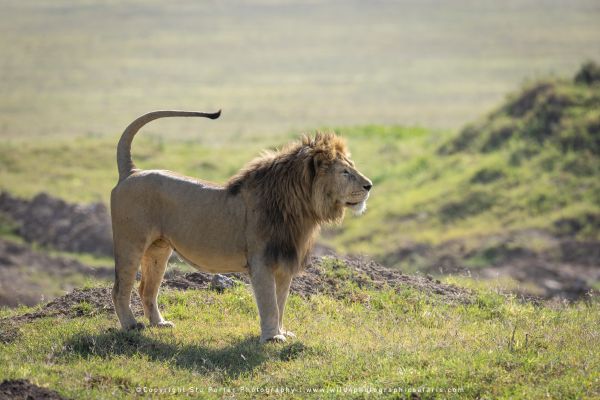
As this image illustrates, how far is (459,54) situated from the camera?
303 ft

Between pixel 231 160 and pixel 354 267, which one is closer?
pixel 354 267

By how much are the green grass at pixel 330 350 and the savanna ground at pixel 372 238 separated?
26 mm

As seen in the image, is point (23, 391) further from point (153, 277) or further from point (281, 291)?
point (281, 291)

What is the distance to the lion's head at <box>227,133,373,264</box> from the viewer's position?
1012 cm

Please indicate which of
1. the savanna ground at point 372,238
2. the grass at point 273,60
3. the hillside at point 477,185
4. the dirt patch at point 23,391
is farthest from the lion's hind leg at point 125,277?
the grass at point 273,60

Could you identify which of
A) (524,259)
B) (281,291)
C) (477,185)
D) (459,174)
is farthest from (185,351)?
(459,174)

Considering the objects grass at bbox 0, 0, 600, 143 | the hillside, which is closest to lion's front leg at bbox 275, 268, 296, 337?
the hillside

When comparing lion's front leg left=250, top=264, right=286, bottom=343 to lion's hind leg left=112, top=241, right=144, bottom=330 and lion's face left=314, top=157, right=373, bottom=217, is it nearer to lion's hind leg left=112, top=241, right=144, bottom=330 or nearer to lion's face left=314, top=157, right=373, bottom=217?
lion's face left=314, top=157, right=373, bottom=217

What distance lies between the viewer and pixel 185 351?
970cm

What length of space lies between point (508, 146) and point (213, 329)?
18.6 m

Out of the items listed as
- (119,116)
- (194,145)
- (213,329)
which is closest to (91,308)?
(213,329)

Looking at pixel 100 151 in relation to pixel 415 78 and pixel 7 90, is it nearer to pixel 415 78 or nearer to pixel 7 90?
pixel 7 90

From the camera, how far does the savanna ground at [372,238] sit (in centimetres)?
893

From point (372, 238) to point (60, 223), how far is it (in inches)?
295
